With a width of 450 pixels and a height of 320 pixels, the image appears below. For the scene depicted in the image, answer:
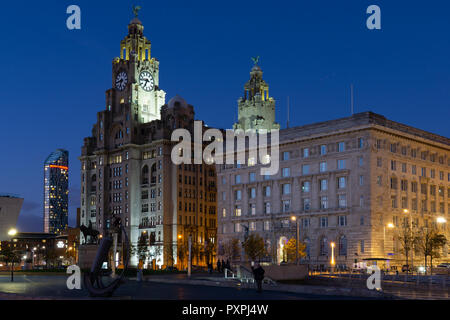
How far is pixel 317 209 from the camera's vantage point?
11138 cm

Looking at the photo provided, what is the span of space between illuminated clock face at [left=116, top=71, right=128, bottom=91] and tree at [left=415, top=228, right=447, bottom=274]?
288ft

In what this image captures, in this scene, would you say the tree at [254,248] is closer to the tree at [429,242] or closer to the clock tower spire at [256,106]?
the tree at [429,242]

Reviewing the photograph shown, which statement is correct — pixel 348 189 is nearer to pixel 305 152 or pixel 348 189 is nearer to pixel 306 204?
pixel 306 204

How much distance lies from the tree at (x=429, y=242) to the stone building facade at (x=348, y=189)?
2.66 m

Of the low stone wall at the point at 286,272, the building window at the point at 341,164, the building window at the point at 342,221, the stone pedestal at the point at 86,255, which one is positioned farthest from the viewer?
the building window at the point at 341,164

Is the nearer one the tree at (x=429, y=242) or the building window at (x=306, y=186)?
the tree at (x=429, y=242)

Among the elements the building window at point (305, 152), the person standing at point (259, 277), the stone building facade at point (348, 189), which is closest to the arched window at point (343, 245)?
the stone building facade at point (348, 189)

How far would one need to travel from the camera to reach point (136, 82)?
165 meters

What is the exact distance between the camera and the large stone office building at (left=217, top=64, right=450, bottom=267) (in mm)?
104750

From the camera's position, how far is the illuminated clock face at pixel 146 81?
166788 mm

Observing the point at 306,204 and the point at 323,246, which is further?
the point at 306,204

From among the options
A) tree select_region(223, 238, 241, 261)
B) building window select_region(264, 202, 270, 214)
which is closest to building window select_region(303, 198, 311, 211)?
building window select_region(264, 202, 270, 214)

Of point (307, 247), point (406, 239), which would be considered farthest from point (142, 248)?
point (406, 239)

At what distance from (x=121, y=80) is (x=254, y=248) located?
76.7 m
